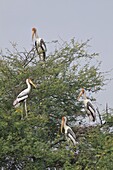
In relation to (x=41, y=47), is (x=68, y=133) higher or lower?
lower

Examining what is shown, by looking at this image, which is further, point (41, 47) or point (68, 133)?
point (41, 47)

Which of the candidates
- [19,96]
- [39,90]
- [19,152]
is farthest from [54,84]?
[19,152]

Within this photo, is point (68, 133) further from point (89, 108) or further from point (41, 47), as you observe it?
point (41, 47)

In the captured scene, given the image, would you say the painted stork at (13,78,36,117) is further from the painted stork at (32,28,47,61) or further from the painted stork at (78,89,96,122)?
the painted stork at (78,89,96,122)

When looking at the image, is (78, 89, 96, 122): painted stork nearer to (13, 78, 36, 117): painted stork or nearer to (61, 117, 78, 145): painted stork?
(61, 117, 78, 145): painted stork

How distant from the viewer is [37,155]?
8680mm

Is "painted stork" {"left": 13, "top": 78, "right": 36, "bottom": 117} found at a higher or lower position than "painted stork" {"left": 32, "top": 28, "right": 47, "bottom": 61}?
lower

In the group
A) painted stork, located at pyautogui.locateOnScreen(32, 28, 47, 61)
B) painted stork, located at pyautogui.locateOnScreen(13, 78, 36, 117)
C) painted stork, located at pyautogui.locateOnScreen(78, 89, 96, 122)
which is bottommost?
painted stork, located at pyautogui.locateOnScreen(78, 89, 96, 122)

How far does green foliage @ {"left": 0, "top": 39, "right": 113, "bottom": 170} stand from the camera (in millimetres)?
8750

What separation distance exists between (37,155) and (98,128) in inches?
63.7

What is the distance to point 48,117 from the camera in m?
9.99

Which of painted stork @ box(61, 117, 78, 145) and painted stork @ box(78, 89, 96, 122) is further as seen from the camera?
painted stork @ box(78, 89, 96, 122)

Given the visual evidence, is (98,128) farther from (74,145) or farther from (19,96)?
(19,96)

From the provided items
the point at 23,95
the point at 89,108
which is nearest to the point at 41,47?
the point at 89,108
